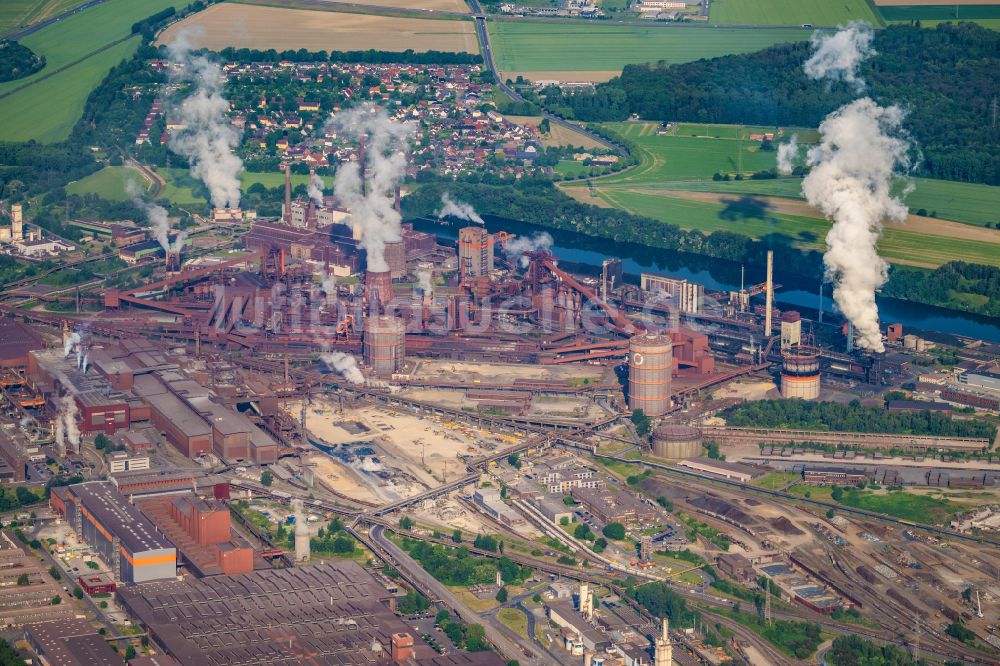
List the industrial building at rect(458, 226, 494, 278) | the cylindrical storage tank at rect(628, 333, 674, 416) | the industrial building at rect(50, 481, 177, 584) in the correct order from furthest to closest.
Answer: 1. the industrial building at rect(458, 226, 494, 278)
2. the cylindrical storage tank at rect(628, 333, 674, 416)
3. the industrial building at rect(50, 481, 177, 584)

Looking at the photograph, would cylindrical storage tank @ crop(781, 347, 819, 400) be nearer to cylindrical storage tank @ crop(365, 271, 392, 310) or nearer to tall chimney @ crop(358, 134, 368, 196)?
cylindrical storage tank @ crop(365, 271, 392, 310)

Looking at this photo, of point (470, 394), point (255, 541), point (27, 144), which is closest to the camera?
point (255, 541)

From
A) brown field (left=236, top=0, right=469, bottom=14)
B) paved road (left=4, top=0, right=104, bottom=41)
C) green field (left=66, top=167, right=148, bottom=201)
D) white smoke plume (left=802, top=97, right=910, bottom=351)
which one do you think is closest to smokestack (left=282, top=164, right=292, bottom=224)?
green field (left=66, top=167, right=148, bottom=201)

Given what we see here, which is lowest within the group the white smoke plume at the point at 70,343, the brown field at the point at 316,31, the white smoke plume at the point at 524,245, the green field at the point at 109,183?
the white smoke plume at the point at 70,343

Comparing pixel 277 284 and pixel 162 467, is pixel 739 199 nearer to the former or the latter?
pixel 277 284

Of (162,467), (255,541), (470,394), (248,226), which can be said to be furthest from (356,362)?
(248,226)

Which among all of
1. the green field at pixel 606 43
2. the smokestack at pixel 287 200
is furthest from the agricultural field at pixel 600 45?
the smokestack at pixel 287 200

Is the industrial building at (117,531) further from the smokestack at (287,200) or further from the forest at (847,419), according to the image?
the smokestack at (287,200)
